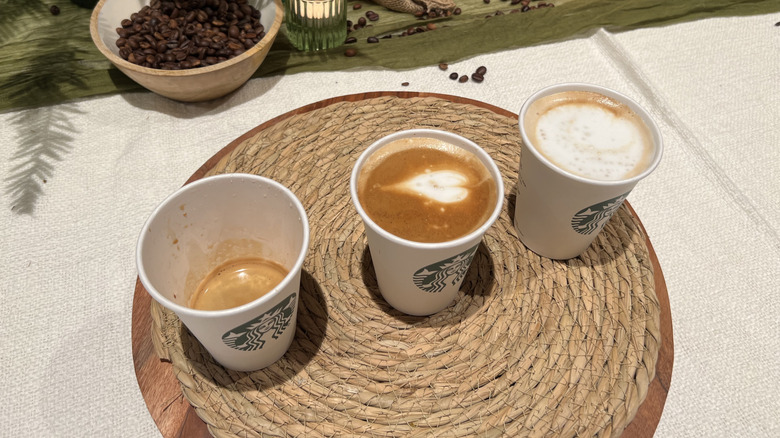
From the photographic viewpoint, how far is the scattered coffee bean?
1455 millimetres

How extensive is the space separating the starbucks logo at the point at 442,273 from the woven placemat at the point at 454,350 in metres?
0.14

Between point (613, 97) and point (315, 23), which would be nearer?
point (613, 97)

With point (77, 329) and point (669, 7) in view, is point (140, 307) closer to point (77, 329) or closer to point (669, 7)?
point (77, 329)

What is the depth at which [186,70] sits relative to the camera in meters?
1.39

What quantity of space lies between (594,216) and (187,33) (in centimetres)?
125

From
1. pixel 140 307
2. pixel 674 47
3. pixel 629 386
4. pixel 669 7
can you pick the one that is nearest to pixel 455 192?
pixel 629 386

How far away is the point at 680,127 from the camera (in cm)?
163

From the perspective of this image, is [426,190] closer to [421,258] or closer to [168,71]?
[421,258]

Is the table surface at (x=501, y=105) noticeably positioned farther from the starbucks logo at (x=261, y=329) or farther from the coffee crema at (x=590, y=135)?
the coffee crema at (x=590, y=135)

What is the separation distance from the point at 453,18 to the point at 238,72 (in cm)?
82

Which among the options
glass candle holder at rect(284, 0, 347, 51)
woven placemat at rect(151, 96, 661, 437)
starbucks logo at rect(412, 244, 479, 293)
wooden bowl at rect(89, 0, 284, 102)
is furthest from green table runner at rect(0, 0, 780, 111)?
starbucks logo at rect(412, 244, 479, 293)

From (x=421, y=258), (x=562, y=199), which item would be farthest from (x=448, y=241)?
(x=562, y=199)

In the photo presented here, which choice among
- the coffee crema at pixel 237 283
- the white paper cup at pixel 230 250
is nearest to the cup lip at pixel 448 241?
the white paper cup at pixel 230 250

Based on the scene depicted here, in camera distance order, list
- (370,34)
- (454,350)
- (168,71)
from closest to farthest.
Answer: (454,350) → (168,71) → (370,34)
